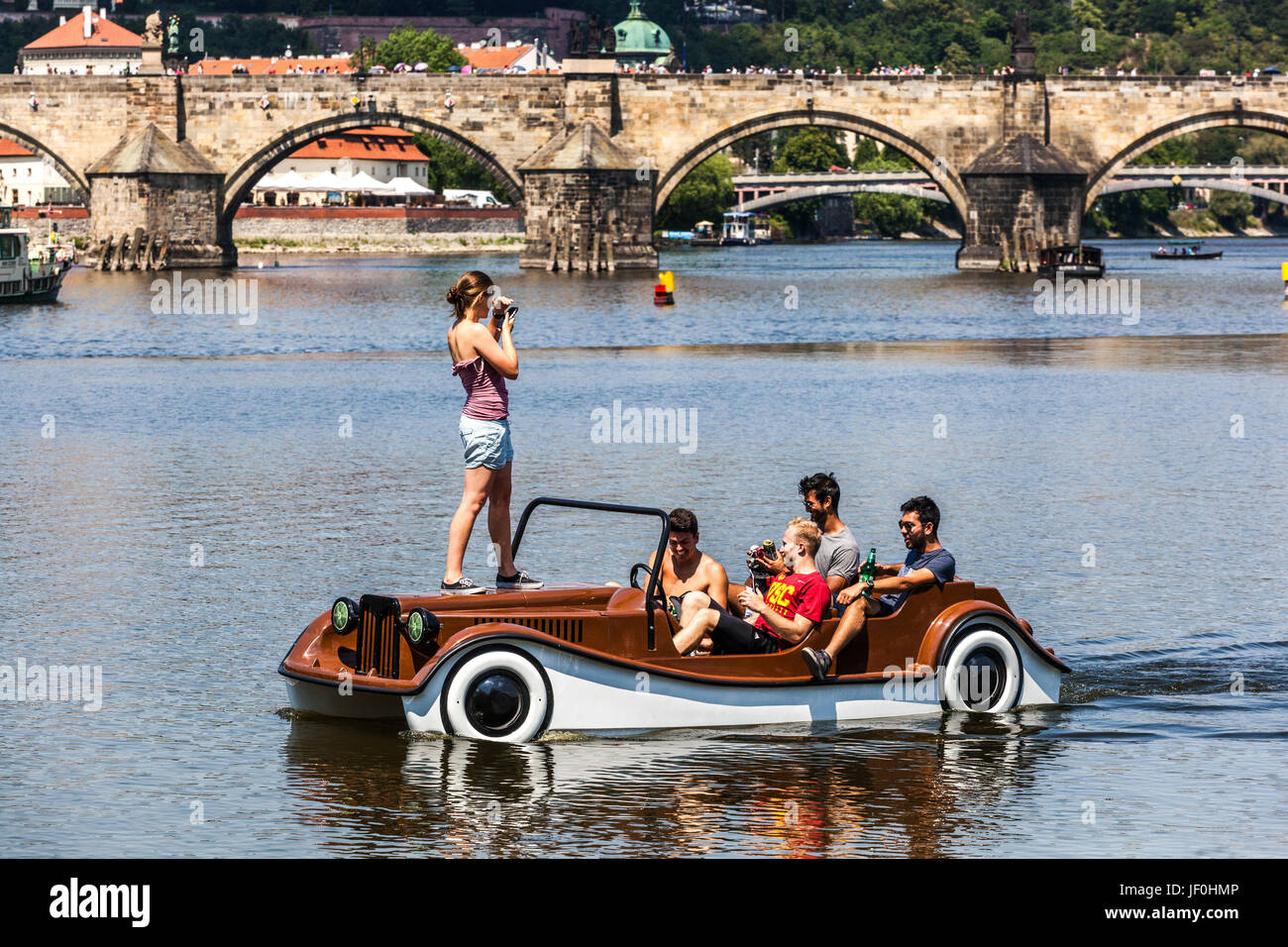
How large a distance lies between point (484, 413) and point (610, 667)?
1777mm

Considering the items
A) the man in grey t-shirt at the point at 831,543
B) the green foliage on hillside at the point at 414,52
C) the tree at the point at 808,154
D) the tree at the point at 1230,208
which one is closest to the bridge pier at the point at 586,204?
the man in grey t-shirt at the point at 831,543

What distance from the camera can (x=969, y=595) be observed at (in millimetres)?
10258

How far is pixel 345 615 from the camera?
973 cm

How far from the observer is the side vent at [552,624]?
9.61 m

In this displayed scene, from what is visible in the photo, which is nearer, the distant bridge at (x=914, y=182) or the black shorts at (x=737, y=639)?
the black shorts at (x=737, y=639)

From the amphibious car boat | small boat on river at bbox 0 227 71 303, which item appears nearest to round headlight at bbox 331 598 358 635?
the amphibious car boat

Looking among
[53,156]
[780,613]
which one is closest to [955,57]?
[53,156]

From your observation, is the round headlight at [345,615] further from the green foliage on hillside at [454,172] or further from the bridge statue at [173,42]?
the green foliage on hillside at [454,172]

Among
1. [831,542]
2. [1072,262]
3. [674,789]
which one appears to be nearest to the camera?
[674,789]

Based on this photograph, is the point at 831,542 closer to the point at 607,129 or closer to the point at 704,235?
the point at 607,129

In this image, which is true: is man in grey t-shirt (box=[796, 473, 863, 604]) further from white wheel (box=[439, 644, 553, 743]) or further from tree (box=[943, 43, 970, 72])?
tree (box=[943, 43, 970, 72])

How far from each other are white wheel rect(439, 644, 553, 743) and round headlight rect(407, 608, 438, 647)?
7.5 inches

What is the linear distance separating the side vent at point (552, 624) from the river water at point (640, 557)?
20.2 inches
